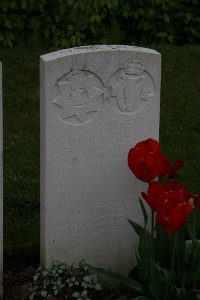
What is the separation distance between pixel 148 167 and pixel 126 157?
1.57 feet

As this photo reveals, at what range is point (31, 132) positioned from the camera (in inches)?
303

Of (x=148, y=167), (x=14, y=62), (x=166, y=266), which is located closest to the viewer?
(x=148, y=167)

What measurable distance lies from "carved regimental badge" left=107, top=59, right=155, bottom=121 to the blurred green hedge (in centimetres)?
456

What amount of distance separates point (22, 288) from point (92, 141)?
92cm

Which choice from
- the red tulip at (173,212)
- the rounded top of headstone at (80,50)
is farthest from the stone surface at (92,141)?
the red tulip at (173,212)

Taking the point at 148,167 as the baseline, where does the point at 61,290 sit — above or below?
below

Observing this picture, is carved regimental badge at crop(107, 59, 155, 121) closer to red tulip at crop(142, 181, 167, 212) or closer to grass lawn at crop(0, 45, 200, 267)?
red tulip at crop(142, 181, 167, 212)

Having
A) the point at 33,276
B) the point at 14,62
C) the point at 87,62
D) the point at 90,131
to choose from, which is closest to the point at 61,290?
the point at 33,276

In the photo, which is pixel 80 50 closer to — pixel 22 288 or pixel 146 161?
pixel 146 161

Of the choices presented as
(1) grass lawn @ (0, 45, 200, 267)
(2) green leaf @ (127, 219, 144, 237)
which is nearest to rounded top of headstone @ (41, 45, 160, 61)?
(2) green leaf @ (127, 219, 144, 237)

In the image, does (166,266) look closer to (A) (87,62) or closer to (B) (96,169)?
(B) (96,169)

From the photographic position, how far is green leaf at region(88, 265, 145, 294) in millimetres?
4777

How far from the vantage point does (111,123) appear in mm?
4992

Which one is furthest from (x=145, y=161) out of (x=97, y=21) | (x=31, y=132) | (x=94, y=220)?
(x=97, y=21)
